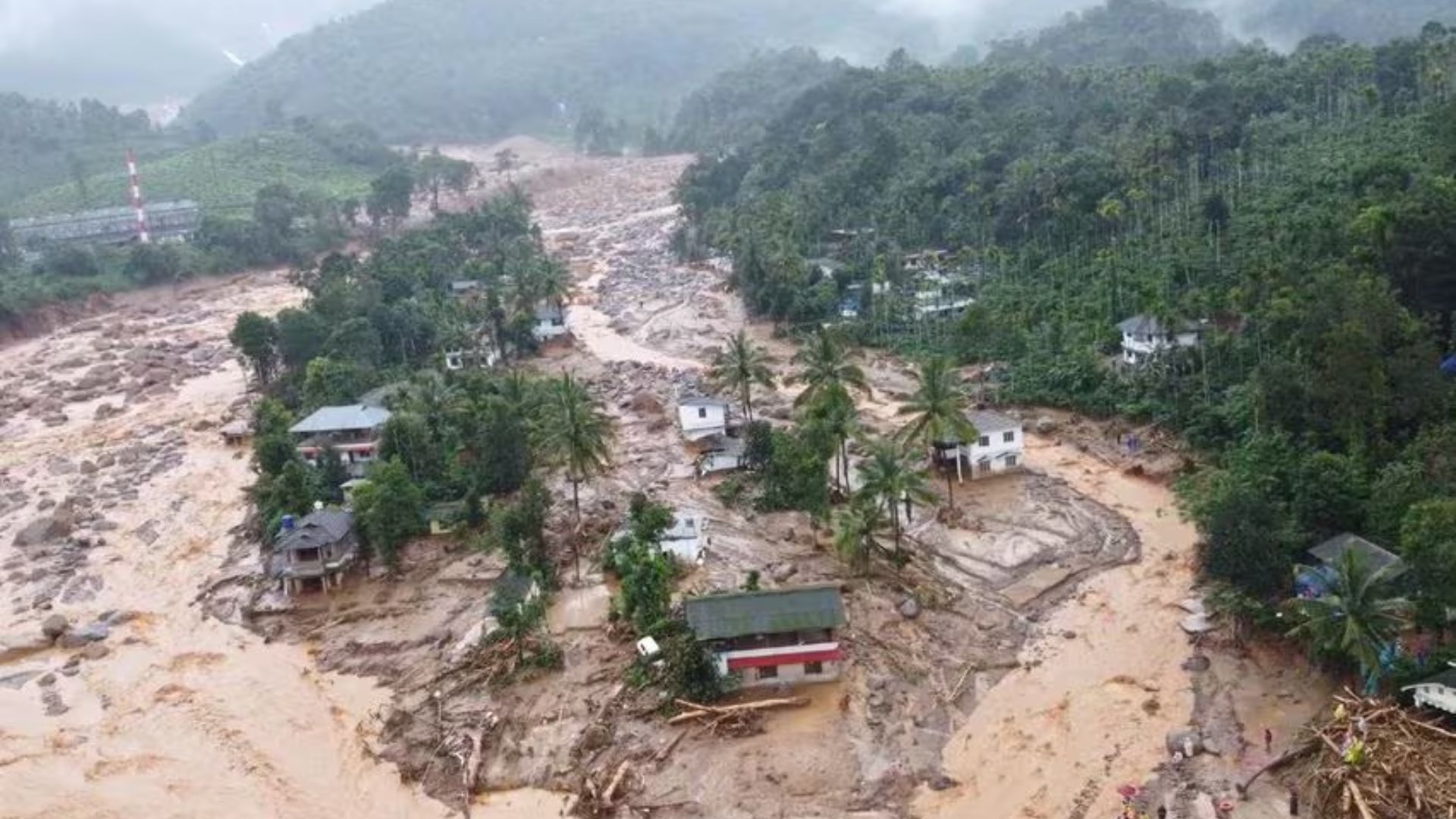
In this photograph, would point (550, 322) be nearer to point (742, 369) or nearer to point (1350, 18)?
point (742, 369)

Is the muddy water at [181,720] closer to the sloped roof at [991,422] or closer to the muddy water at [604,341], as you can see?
the sloped roof at [991,422]

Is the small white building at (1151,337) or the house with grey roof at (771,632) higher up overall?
the small white building at (1151,337)

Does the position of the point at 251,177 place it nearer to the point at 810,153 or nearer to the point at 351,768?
the point at 810,153

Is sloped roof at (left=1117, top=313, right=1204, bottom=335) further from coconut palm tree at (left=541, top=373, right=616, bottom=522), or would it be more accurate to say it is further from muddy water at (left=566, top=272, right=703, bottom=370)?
coconut palm tree at (left=541, top=373, right=616, bottom=522)

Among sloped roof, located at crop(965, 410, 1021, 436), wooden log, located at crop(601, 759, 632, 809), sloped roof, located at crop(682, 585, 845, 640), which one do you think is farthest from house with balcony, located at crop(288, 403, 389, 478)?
wooden log, located at crop(601, 759, 632, 809)

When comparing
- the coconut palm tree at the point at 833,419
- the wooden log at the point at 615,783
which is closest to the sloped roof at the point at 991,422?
the coconut palm tree at the point at 833,419

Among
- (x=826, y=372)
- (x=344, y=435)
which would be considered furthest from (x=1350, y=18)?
(x=344, y=435)

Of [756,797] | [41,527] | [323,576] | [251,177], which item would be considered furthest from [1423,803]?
[251,177]
